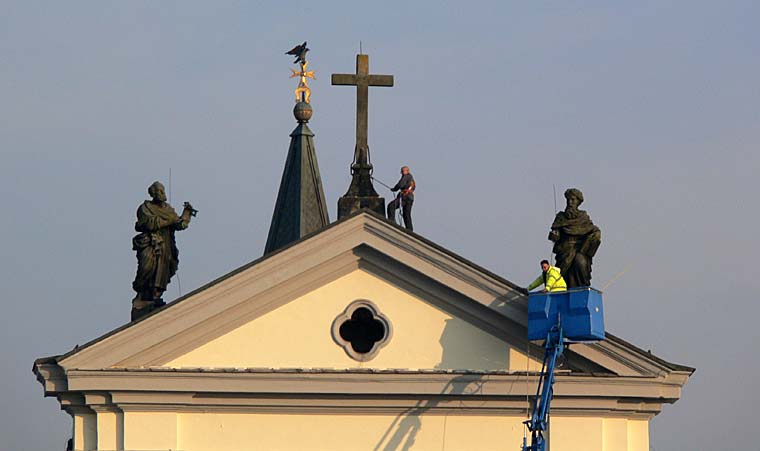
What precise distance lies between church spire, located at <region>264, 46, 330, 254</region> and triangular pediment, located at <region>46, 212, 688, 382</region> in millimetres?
11697

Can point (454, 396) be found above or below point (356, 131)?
below

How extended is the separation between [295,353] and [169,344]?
1.75m

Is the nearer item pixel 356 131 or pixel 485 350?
pixel 485 350

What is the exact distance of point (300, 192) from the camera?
46.1 m

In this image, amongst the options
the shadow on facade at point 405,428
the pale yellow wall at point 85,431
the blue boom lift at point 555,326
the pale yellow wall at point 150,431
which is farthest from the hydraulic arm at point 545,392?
the pale yellow wall at point 85,431

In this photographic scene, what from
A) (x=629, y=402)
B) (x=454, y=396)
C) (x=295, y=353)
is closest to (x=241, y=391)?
(x=295, y=353)

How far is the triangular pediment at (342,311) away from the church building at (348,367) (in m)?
0.02

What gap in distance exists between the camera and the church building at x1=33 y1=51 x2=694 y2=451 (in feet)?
109

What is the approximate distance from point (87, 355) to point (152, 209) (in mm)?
2387

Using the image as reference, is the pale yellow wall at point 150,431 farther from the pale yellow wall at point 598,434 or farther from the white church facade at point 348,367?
the pale yellow wall at point 598,434

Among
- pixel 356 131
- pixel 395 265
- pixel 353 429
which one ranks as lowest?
pixel 353 429

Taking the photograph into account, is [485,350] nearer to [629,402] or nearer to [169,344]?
[629,402]

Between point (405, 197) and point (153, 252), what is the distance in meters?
4.02

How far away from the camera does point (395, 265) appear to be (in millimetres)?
33344
